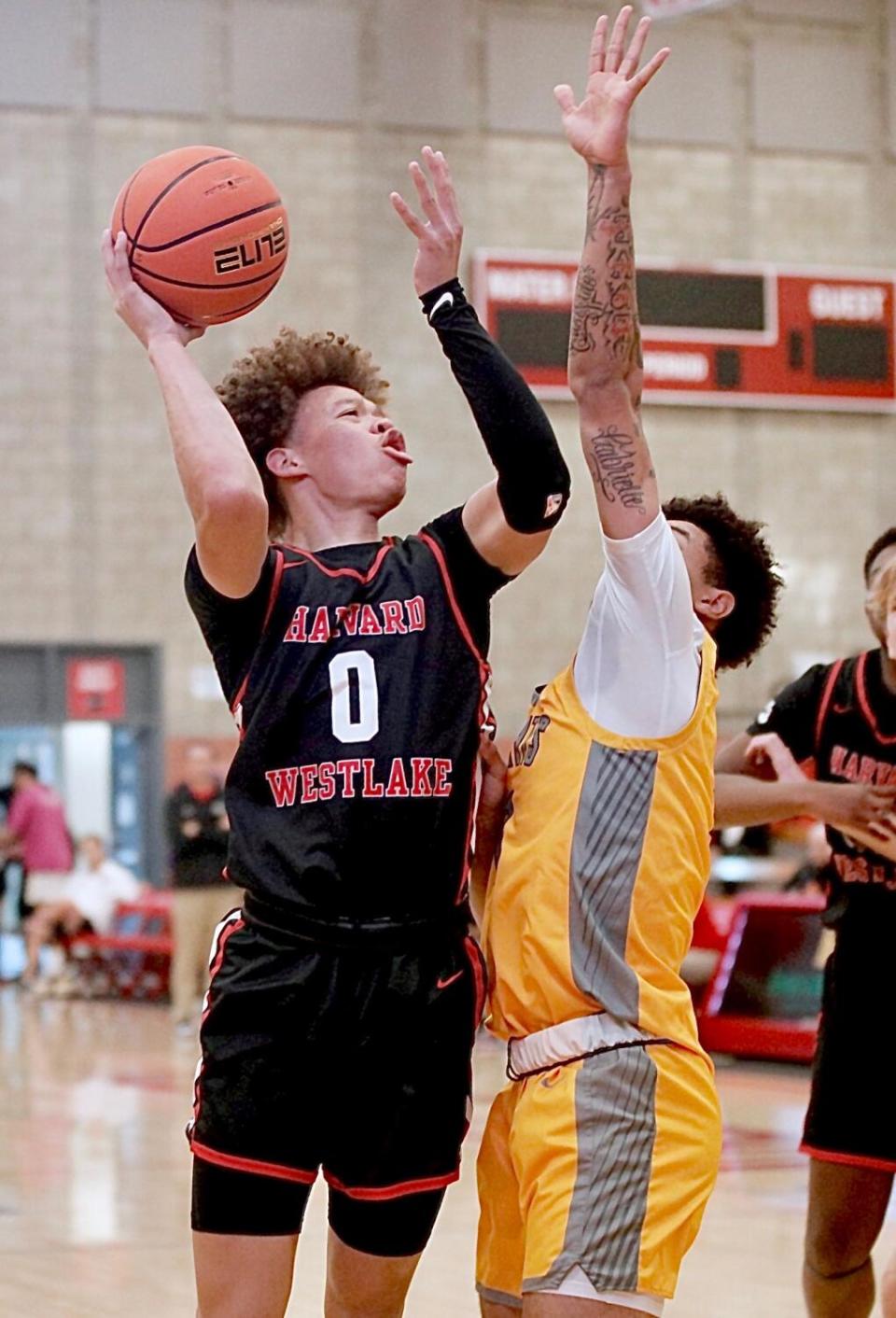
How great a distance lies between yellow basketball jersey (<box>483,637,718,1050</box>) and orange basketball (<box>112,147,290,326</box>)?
891mm

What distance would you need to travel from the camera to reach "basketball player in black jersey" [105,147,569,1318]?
9.39 feet

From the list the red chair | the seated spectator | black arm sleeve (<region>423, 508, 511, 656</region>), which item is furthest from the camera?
the seated spectator

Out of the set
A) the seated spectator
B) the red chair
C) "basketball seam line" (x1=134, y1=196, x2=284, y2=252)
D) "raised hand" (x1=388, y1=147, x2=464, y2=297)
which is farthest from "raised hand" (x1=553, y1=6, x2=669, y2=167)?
the seated spectator

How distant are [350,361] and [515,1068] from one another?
3.95 ft

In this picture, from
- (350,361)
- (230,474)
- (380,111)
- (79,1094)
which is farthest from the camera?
(380,111)

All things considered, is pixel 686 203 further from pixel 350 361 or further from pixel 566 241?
pixel 350 361

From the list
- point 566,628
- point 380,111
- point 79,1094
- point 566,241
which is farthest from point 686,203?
point 79,1094

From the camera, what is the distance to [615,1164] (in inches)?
107

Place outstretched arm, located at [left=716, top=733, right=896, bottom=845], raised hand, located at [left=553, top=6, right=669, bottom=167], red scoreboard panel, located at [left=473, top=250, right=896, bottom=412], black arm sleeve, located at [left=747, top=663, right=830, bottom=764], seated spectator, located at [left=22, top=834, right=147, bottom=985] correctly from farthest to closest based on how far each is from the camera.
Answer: red scoreboard panel, located at [left=473, top=250, right=896, bottom=412] → seated spectator, located at [left=22, top=834, right=147, bottom=985] → black arm sleeve, located at [left=747, top=663, right=830, bottom=764] → outstretched arm, located at [left=716, top=733, right=896, bottom=845] → raised hand, located at [left=553, top=6, right=669, bottom=167]

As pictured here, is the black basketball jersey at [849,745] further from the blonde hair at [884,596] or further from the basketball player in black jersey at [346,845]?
the basketball player in black jersey at [346,845]

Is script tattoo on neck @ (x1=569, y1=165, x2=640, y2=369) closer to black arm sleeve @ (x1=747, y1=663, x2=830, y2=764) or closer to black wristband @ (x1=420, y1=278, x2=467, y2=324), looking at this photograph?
black wristband @ (x1=420, y1=278, x2=467, y2=324)

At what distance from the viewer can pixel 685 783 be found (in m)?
2.91

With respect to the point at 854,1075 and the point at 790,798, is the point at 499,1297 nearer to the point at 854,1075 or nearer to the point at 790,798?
the point at 790,798

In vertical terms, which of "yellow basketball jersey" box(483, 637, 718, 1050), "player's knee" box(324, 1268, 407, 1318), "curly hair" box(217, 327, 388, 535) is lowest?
"player's knee" box(324, 1268, 407, 1318)
